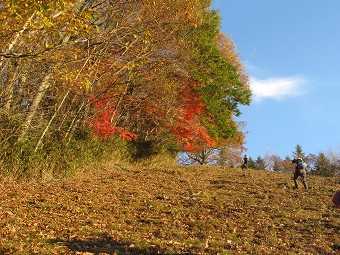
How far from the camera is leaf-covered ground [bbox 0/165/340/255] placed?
7.21 metres

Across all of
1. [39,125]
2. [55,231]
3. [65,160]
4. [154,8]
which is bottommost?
[55,231]

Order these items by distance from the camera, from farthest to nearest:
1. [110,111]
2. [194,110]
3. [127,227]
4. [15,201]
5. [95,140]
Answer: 1. [194,110]
2. [110,111]
3. [95,140]
4. [15,201]
5. [127,227]

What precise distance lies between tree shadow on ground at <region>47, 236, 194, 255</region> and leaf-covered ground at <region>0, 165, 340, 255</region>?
2 cm

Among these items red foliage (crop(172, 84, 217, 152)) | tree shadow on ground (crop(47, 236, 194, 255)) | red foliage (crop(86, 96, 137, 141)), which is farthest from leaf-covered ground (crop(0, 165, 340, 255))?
red foliage (crop(172, 84, 217, 152))

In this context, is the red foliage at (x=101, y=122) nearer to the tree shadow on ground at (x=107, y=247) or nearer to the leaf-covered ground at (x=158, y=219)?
the leaf-covered ground at (x=158, y=219)

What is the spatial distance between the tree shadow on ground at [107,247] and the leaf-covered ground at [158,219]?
0.02 m

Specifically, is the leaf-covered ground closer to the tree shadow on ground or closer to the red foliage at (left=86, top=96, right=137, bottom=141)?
the tree shadow on ground

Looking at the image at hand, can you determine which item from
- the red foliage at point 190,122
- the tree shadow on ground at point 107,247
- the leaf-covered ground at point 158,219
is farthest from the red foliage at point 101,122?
the tree shadow on ground at point 107,247

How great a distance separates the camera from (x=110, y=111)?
2066 centimetres

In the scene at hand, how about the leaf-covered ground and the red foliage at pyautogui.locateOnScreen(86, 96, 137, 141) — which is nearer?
the leaf-covered ground

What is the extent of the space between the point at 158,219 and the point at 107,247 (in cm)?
282

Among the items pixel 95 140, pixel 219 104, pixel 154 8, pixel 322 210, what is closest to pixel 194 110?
pixel 219 104

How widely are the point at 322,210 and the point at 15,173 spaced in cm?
1097

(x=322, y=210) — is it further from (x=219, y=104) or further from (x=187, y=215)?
(x=219, y=104)
